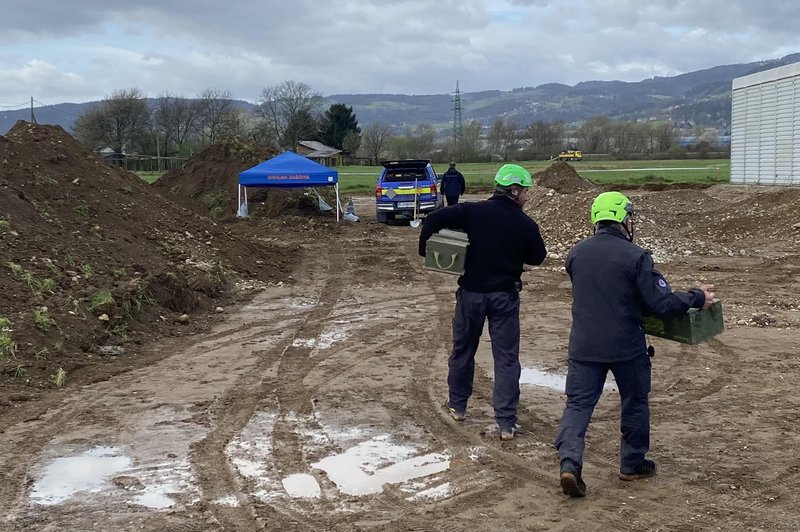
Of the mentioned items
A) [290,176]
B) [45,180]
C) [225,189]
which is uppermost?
[290,176]

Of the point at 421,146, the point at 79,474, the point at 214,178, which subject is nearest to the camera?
the point at 79,474

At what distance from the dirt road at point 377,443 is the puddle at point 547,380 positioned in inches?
1.5

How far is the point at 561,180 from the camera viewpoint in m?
34.8

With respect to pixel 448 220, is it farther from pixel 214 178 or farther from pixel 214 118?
pixel 214 118

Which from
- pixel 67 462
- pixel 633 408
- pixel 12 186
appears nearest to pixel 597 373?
pixel 633 408

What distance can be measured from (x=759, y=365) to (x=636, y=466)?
12.7ft

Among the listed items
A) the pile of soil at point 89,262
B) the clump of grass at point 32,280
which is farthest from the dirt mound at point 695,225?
the clump of grass at point 32,280

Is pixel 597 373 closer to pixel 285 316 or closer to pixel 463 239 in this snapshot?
pixel 463 239

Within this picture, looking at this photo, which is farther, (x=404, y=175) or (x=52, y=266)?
(x=404, y=175)

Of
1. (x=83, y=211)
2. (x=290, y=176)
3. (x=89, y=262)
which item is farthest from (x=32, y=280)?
(x=290, y=176)

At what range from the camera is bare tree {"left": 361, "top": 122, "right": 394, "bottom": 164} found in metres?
99.4

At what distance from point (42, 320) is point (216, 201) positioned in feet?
65.7

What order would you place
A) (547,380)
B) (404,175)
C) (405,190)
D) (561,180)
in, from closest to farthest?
(547,380)
(405,190)
(404,175)
(561,180)

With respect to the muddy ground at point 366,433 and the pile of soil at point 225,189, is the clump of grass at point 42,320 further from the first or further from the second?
the pile of soil at point 225,189
